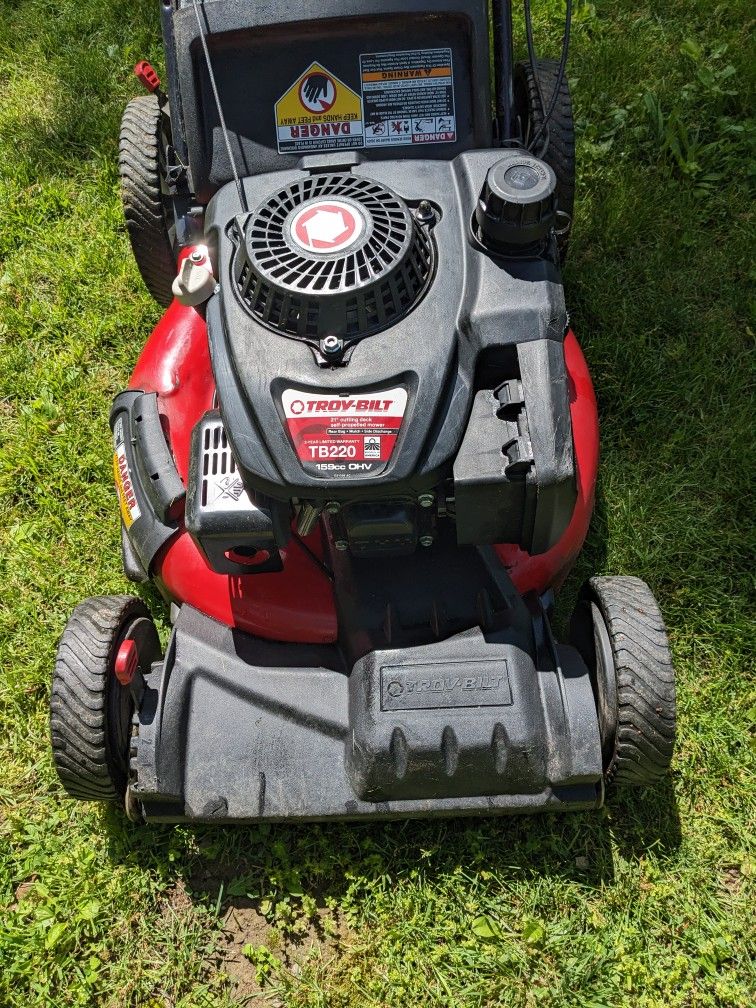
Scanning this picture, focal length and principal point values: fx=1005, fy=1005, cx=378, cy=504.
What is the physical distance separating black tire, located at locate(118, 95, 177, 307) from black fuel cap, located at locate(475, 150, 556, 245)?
138cm

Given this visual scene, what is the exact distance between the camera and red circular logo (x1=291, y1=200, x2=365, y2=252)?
1.95 meters

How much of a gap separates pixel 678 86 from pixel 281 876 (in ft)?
10.6

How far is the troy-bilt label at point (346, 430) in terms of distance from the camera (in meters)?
1.88

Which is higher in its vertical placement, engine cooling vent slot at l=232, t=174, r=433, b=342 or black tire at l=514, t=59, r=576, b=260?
engine cooling vent slot at l=232, t=174, r=433, b=342

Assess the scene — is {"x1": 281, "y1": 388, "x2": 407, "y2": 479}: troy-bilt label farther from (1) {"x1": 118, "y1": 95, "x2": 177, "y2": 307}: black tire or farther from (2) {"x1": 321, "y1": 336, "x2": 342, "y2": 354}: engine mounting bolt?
(1) {"x1": 118, "y1": 95, "x2": 177, "y2": 307}: black tire

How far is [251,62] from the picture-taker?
231 cm

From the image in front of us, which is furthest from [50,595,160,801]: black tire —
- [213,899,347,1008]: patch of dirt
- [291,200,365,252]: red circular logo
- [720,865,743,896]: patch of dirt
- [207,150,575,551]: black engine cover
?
[720,865,743,896]: patch of dirt

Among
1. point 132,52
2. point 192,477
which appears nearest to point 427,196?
point 192,477

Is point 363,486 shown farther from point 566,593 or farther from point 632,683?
point 566,593

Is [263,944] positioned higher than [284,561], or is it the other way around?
[284,561]

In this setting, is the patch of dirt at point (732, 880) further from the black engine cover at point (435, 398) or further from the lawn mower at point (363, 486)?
the black engine cover at point (435, 398)

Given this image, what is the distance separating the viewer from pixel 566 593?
112 inches

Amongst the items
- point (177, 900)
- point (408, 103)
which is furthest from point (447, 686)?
point (408, 103)

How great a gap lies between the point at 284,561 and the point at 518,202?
101cm
